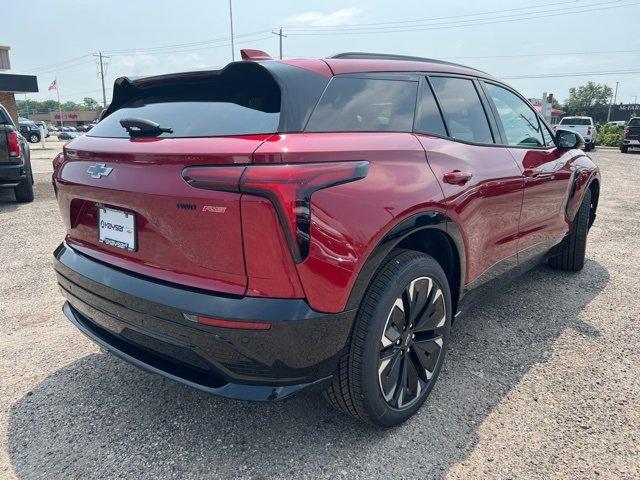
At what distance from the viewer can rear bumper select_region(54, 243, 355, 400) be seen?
5.73 ft

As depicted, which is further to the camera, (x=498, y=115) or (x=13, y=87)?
(x=13, y=87)

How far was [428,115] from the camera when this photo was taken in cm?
252

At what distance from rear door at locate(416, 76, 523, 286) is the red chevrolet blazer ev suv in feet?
0.05

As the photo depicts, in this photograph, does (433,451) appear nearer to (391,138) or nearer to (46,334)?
(391,138)

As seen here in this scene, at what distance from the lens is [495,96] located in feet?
10.7

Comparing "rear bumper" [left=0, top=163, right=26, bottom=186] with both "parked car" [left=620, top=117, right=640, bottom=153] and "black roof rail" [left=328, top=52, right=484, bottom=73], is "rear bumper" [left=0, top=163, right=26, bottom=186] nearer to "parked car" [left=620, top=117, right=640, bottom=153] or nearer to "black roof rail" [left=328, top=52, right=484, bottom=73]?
"black roof rail" [left=328, top=52, right=484, bottom=73]

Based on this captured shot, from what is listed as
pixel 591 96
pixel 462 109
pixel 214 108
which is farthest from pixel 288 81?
pixel 591 96

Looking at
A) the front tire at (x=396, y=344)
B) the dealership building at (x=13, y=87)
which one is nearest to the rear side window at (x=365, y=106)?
the front tire at (x=396, y=344)

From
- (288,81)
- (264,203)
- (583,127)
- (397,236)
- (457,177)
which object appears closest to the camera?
(264,203)

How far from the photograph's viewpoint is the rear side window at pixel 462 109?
2.68 m

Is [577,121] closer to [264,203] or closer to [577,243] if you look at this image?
[577,243]

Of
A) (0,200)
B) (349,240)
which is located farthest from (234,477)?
(0,200)

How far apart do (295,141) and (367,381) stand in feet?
3.41

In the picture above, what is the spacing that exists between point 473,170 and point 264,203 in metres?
1.43
